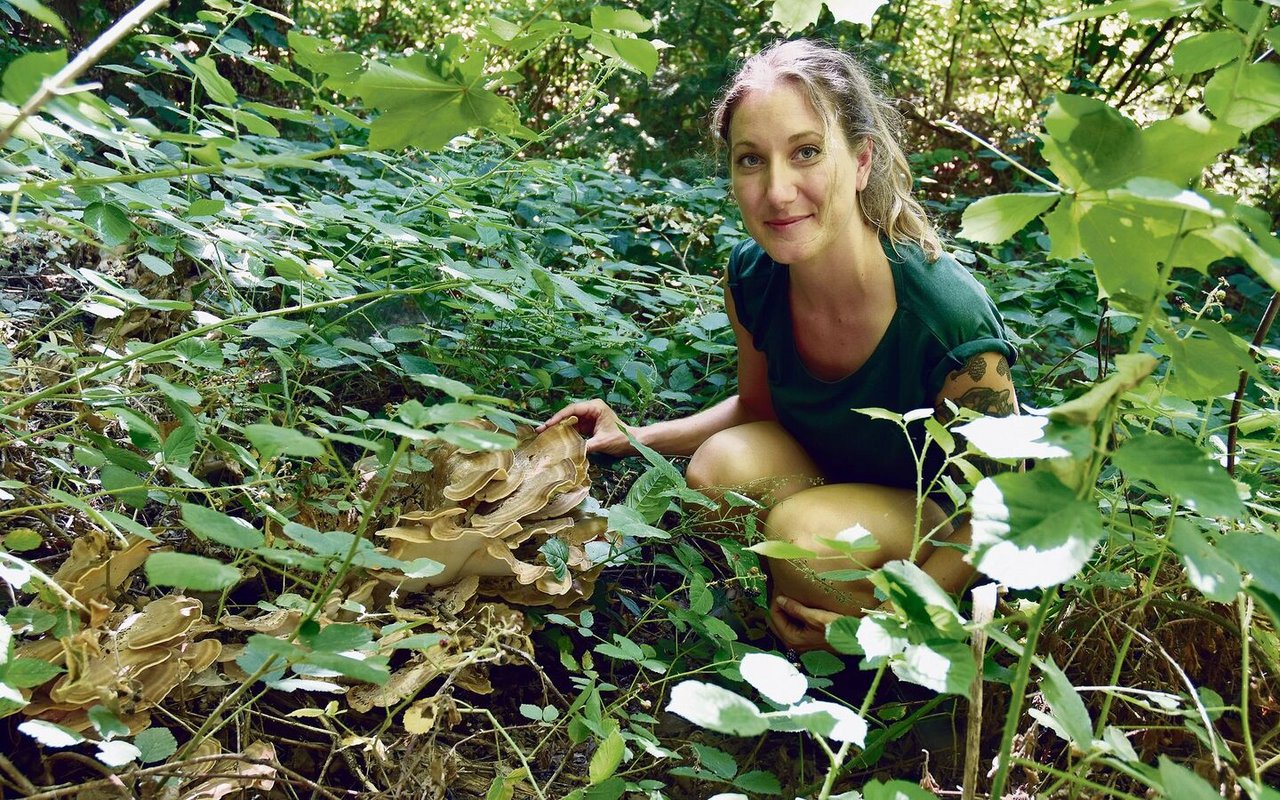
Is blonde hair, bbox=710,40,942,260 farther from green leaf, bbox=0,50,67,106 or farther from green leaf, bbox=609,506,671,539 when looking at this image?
green leaf, bbox=0,50,67,106

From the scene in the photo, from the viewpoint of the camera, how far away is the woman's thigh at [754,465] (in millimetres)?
2270

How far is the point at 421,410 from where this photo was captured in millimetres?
969

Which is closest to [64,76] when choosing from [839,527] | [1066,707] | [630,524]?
[1066,707]

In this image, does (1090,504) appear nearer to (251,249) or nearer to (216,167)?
(216,167)

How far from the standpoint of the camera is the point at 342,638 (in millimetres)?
1054

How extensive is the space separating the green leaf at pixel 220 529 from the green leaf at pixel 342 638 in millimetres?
122

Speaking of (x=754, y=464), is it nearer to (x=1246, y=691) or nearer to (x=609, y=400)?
(x=609, y=400)

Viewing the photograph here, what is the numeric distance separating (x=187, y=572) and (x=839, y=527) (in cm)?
144

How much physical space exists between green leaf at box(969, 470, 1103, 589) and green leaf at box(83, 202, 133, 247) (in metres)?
1.46

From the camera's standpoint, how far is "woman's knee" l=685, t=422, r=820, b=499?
228cm

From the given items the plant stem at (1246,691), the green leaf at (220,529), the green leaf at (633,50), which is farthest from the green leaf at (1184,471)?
the green leaf at (220,529)

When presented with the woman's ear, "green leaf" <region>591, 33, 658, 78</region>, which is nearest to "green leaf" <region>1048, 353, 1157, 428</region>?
"green leaf" <region>591, 33, 658, 78</region>

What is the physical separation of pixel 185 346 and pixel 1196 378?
158 cm

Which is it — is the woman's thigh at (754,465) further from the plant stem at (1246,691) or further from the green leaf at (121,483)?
the green leaf at (121,483)
